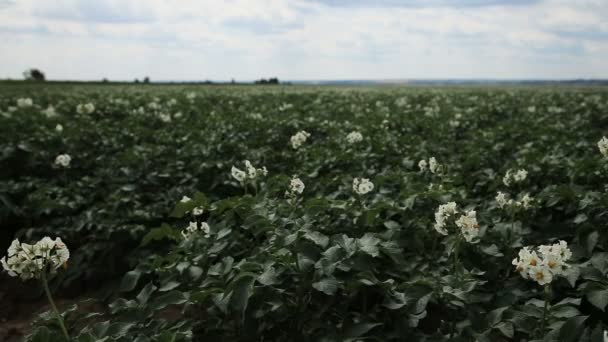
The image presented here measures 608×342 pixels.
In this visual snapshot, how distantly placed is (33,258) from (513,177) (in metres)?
3.30

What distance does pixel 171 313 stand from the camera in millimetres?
3531

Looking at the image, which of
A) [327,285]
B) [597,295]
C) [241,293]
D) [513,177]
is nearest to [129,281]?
[241,293]

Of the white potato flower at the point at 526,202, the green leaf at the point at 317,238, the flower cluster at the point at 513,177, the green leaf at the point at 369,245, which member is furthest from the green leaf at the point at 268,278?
the flower cluster at the point at 513,177

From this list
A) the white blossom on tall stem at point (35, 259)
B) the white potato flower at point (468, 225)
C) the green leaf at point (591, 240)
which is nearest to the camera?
the white blossom on tall stem at point (35, 259)

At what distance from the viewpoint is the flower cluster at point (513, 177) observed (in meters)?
3.92

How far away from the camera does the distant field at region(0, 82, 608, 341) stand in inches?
93.3

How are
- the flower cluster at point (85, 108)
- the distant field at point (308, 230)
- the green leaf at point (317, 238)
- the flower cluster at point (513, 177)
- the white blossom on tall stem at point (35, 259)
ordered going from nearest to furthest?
the white blossom on tall stem at point (35, 259)
the distant field at point (308, 230)
the green leaf at point (317, 238)
the flower cluster at point (513, 177)
the flower cluster at point (85, 108)

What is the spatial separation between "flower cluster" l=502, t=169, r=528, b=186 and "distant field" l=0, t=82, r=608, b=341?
0.07 ft

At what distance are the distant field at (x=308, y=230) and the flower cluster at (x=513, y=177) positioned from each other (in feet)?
0.07

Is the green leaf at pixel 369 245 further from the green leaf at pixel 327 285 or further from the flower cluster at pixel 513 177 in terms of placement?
the flower cluster at pixel 513 177

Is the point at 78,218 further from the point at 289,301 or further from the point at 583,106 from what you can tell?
the point at 583,106

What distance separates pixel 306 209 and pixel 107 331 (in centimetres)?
127

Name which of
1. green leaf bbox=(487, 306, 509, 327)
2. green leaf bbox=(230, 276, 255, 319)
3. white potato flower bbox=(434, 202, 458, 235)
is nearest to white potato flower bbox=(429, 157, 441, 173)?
white potato flower bbox=(434, 202, 458, 235)

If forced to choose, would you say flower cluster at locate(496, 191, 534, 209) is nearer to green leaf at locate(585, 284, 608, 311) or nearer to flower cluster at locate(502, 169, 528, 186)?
flower cluster at locate(502, 169, 528, 186)
